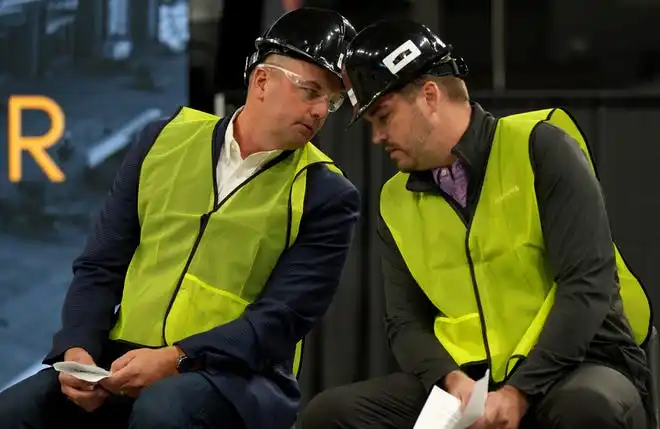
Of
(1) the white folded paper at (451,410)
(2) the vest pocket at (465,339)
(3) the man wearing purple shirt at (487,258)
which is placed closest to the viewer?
(1) the white folded paper at (451,410)

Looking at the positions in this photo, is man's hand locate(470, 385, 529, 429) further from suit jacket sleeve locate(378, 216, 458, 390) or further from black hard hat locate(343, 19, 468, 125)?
black hard hat locate(343, 19, 468, 125)

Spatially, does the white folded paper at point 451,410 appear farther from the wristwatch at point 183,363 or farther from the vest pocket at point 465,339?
the wristwatch at point 183,363

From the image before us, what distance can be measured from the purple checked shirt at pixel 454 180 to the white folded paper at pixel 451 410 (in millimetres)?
382

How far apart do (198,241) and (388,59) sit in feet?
1.56

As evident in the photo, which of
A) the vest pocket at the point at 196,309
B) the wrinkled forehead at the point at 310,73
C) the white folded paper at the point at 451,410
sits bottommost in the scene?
the white folded paper at the point at 451,410

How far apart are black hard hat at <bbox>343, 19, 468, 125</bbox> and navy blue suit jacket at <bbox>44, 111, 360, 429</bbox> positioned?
22 centimetres

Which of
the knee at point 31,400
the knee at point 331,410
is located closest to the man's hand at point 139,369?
the knee at point 31,400

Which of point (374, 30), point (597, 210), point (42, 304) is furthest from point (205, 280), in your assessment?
point (42, 304)

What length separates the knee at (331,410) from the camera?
1615 millimetres

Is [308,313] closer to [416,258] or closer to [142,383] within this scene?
[416,258]

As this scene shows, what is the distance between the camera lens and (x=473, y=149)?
1677 millimetres

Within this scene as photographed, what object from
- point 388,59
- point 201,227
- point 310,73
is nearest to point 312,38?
point 310,73

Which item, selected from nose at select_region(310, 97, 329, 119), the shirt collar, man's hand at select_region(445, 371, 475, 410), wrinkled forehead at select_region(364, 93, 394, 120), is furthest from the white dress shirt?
man's hand at select_region(445, 371, 475, 410)

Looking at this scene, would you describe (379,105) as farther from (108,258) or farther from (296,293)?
(108,258)
